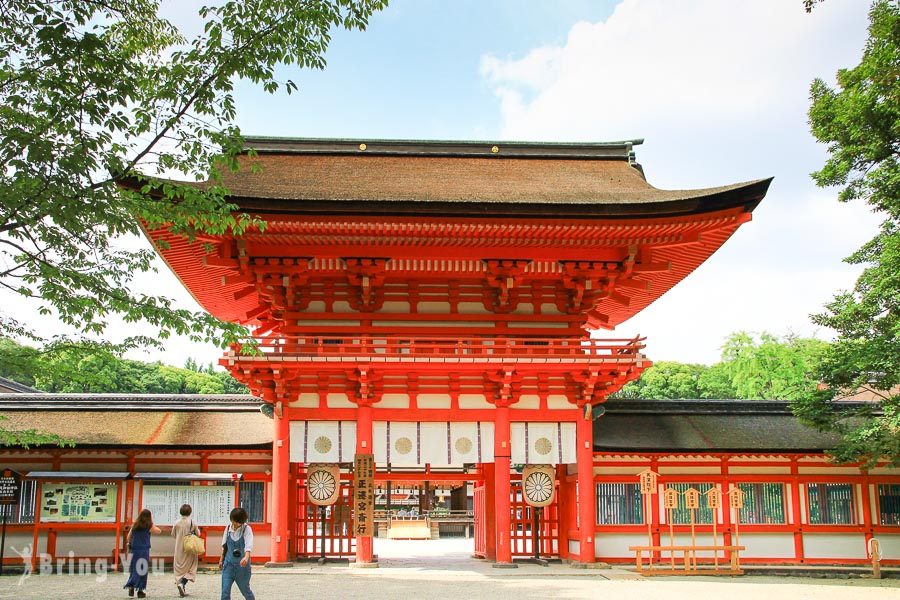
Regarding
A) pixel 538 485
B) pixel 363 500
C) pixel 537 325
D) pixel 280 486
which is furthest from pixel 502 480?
pixel 280 486

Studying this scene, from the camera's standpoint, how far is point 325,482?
1805cm

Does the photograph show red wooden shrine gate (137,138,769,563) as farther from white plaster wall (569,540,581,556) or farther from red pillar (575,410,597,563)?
white plaster wall (569,540,581,556)

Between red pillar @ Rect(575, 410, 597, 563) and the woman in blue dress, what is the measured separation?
347 inches

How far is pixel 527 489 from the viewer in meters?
18.2

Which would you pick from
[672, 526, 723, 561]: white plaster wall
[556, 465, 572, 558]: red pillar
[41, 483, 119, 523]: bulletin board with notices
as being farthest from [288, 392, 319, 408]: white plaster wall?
[672, 526, 723, 561]: white plaster wall

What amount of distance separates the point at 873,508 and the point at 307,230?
14.0 meters

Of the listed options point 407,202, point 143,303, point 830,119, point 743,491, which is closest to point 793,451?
point 743,491

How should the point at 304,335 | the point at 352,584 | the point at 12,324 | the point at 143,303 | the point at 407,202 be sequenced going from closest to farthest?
the point at 143,303 < the point at 12,324 < the point at 352,584 < the point at 407,202 < the point at 304,335

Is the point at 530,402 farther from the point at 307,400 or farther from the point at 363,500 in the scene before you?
the point at 307,400

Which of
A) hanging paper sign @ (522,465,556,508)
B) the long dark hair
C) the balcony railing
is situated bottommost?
the long dark hair

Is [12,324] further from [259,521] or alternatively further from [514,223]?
[514,223]

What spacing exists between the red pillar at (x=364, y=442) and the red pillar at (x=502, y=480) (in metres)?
2.61

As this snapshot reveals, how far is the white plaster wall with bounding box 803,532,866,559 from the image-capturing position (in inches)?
736

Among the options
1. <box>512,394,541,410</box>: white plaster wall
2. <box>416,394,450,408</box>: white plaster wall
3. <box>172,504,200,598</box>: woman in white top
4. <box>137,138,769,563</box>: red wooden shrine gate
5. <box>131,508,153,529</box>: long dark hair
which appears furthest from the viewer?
<box>512,394,541,410</box>: white plaster wall
